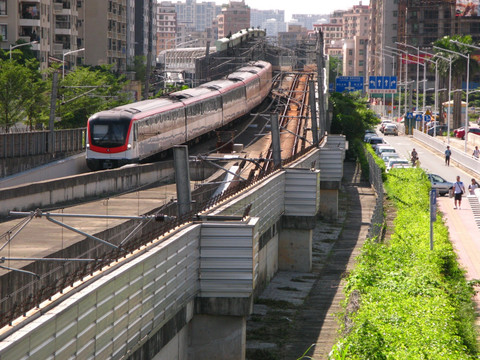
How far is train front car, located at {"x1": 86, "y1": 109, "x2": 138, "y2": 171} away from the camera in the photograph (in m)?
41.3

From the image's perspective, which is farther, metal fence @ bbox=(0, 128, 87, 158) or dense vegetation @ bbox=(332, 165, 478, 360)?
metal fence @ bbox=(0, 128, 87, 158)

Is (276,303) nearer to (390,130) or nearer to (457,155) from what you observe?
(457,155)

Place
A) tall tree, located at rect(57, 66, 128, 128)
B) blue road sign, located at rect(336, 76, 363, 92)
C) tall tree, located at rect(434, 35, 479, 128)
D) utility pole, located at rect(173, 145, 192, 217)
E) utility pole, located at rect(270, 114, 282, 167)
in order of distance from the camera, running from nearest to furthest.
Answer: utility pole, located at rect(173, 145, 192, 217), utility pole, located at rect(270, 114, 282, 167), tall tree, located at rect(57, 66, 128, 128), blue road sign, located at rect(336, 76, 363, 92), tall tree, located at rect(434, 35, 479, 128)

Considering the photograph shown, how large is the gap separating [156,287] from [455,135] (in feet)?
325

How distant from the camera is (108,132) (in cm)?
4162

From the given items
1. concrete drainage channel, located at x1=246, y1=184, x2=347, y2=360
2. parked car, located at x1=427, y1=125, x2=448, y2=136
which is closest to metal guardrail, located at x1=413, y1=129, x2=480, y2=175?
parked car, located at x1=427, y1=125, x2=448, y2=136

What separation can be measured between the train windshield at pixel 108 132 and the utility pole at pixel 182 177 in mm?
19853

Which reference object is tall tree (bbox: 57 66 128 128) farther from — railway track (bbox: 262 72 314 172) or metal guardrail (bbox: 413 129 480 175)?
metal guardrail (bbox: 413 129 480 175)

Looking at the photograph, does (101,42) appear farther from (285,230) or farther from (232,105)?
(285,230)

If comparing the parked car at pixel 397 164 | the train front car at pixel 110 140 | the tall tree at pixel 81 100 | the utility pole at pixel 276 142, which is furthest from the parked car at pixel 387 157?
the utility pole at pixel 276 142

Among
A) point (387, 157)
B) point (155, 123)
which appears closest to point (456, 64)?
point (387, 157)

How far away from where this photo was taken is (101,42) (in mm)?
116062

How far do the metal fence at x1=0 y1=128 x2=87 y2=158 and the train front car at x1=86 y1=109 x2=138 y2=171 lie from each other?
1.69m

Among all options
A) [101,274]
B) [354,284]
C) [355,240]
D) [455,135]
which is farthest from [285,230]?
[455,135]
